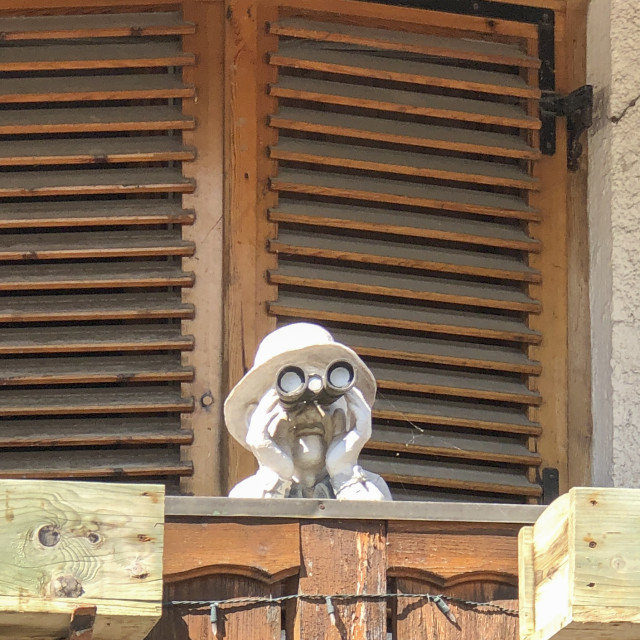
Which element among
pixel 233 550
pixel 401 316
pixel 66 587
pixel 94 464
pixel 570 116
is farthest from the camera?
pixel 570 116

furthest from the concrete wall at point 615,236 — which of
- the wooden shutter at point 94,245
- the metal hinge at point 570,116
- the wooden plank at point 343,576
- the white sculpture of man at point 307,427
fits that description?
the wooden plank at point 343,576

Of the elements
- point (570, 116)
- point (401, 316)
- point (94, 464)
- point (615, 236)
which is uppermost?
point (570, 116)

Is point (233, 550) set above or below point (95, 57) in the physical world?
below

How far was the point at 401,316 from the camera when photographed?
6.33m

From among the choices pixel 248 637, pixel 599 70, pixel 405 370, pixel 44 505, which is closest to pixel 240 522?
pixel 248 637

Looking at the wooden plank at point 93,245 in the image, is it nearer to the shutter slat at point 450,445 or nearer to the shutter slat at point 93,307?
the shutter slat at point 93,307

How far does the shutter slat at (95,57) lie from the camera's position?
6328mm

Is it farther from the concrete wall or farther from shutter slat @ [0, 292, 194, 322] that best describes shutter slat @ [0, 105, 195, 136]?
the concrete wall

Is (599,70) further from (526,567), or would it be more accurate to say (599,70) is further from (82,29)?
(526,567)

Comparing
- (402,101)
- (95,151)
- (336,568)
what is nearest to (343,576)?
(336,568)

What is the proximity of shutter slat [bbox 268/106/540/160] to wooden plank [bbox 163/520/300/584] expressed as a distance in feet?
6.52

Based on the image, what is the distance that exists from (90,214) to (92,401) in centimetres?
58

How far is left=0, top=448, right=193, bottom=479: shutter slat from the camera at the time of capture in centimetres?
605

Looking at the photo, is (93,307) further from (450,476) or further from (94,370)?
(450,476)
